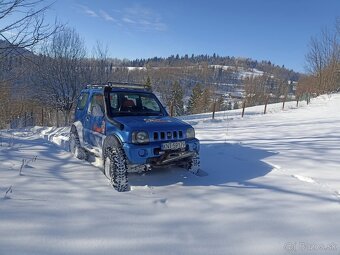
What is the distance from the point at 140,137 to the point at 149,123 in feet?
1.27

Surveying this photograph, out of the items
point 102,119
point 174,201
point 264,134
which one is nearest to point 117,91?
point 102,119

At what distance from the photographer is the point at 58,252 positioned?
2.75 m

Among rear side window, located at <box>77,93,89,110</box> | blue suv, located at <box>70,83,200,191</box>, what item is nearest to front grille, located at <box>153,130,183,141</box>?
blue suv, located at <box>70,83,200,191</box>

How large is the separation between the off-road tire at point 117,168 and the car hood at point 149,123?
468 mm

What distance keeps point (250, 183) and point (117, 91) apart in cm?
328

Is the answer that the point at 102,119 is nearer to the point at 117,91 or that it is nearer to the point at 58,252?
the point at 117,91

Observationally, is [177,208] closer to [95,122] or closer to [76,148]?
[95,122]

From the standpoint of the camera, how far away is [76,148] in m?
6.99

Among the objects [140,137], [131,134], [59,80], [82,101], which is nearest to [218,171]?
[140,137]

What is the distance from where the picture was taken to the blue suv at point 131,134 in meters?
4.81

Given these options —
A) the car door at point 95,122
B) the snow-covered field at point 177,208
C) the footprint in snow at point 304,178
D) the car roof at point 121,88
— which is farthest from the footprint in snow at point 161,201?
the car roof at point 121,88

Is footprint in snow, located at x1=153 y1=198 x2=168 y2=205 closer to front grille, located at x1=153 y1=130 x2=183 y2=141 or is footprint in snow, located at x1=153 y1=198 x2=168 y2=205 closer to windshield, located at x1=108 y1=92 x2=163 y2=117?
front grille, located at x1=153 y1=130 x2=183 y2=141

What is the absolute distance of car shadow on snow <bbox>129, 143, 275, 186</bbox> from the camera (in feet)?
17.0

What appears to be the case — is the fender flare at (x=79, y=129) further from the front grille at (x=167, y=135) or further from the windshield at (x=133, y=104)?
the front grille at (x=167, y=135)
